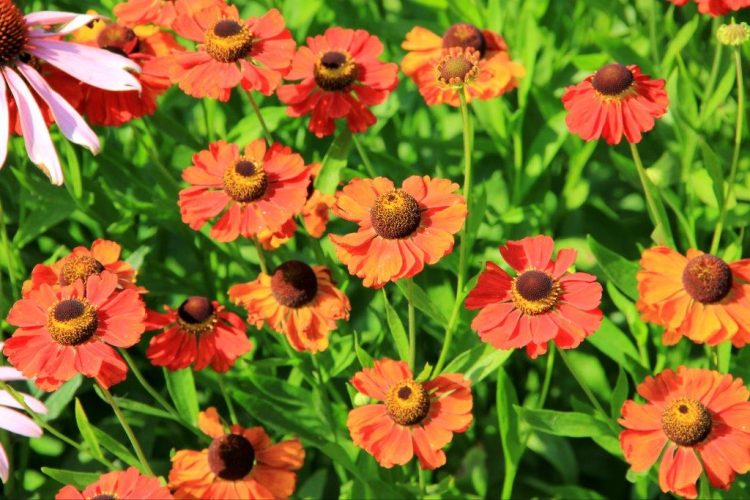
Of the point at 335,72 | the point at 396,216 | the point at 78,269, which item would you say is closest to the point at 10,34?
the point at 78,269

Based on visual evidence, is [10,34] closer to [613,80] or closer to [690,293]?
[613,80]

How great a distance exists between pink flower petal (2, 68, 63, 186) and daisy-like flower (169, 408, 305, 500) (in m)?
0.35

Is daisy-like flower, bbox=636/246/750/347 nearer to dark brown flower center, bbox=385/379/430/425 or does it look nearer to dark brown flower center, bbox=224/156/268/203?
dark brown flower center, bbox=385/379/430/425

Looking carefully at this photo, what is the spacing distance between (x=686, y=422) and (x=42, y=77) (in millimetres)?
824

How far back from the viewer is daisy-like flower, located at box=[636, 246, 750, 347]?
3.89 ft

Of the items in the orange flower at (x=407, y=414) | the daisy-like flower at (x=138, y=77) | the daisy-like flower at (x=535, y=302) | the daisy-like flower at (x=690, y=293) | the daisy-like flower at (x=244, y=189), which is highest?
the daisy-like flower at (x=138, y=77)

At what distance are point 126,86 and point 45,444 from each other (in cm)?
67

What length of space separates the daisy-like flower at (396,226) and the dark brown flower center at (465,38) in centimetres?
44

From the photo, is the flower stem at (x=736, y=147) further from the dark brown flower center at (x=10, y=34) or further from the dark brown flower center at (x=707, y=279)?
the dark brown flower center at (x=10, y=34)

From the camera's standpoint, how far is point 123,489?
1.07 metres

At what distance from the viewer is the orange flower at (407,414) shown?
1158 mm

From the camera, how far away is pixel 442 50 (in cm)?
154

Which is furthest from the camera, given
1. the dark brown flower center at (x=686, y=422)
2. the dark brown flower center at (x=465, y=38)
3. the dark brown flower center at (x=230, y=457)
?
the dark brown flower center at (x=465, y=38)

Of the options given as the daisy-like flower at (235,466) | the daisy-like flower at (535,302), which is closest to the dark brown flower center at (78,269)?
the daisy-like flower at (235,466)
